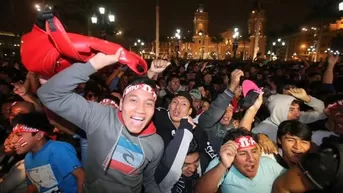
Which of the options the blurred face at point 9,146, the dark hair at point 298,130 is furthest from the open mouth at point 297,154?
the blurred face at point 9,146

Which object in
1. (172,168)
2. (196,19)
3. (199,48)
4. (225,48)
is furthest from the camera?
(225,48)

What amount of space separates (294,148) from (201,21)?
104401 mm

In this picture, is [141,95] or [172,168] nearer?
[141,95]

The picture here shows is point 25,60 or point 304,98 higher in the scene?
point 25,60

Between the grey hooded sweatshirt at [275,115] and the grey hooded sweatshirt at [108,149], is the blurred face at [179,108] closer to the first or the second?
the grey hooded sweatshirt at [275,115]

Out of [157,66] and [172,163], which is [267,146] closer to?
[172,163]

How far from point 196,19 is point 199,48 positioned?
1225 centimetres

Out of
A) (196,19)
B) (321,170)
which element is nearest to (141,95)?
(321,170)

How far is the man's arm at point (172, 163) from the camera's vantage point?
9.22ft

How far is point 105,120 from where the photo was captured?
7.95 feet

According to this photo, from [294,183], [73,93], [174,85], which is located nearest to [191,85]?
[174,85]

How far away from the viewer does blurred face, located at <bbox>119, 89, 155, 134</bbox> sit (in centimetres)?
243

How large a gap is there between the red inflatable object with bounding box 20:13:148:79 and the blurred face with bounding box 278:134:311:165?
6.74 feet

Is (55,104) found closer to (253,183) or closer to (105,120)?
(105,120)
